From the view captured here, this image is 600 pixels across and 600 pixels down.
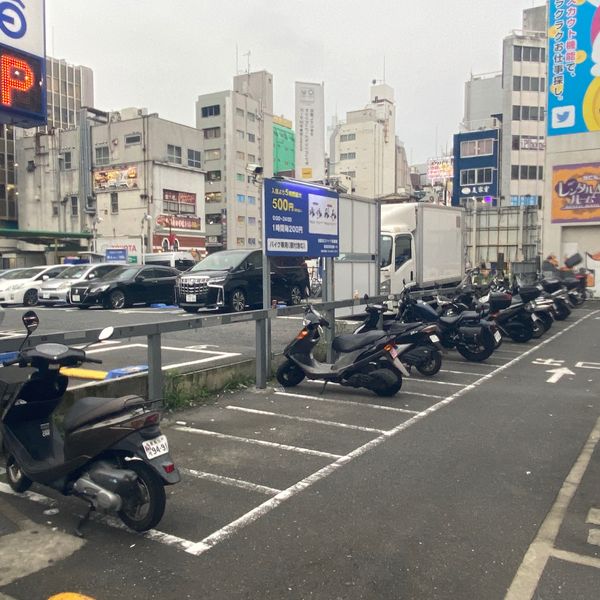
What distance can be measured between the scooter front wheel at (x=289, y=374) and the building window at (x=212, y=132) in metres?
62.9

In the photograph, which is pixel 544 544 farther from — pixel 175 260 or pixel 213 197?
pixel 213 197

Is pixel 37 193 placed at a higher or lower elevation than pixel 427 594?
higher

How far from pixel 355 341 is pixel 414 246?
847cm

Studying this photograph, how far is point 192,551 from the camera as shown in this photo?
346cm

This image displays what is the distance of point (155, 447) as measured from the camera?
3.67 m

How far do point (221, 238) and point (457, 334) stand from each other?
5924cm

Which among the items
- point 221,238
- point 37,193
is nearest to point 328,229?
point 37,193

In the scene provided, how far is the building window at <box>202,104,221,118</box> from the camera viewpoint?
219 feet

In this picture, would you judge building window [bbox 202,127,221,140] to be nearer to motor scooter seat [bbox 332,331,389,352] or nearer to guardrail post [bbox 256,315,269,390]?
guardrail post [bbox 256,315,269,390]

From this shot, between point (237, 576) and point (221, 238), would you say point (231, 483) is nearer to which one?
point (237, 576)

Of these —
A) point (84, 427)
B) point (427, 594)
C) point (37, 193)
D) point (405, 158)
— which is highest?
point (405, 158)

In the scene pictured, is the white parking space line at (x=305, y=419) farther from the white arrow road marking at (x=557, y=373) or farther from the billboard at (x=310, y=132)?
the billboard at (x=310, y=132)

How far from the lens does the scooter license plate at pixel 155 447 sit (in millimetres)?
3621

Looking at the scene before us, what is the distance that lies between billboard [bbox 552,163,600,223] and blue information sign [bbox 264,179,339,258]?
19111 mm
